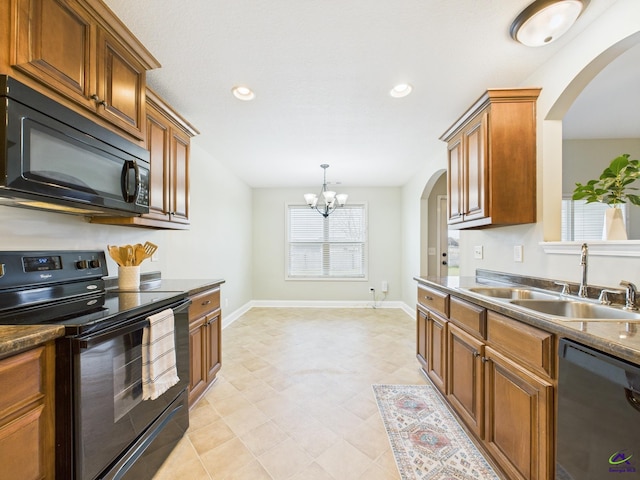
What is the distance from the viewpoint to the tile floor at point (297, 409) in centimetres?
158

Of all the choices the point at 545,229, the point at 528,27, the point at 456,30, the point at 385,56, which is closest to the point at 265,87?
the point at 385,56

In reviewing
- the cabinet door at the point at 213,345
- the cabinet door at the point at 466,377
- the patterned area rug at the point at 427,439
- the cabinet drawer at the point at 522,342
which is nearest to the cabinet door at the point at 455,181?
the cabinet door at the point at 466,377

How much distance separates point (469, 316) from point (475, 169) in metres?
1.15

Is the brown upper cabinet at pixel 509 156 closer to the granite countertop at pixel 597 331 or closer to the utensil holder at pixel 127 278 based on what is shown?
the granite countertop at pixel 597 331

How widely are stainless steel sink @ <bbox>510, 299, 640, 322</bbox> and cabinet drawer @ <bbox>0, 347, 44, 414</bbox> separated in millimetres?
2104

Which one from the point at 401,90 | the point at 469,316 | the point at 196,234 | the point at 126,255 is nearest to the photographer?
the point at 469,316

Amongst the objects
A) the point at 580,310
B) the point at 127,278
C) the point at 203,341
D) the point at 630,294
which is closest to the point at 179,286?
the point at 127,278

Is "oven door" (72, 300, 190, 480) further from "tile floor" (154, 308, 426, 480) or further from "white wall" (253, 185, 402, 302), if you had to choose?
"white wall" (253, 185, 402, 302)

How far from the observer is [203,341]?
7.22ft

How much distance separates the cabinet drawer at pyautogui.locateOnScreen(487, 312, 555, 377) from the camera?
115 cm

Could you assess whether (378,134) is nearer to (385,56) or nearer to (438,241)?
(385,56)

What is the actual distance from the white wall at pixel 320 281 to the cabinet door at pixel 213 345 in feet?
10.6

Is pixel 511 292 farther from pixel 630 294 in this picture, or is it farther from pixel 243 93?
pixel 243 93

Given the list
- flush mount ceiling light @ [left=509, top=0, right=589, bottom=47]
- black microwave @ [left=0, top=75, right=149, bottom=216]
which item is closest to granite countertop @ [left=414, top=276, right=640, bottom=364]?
flush mount ceiling light @ [left=509, top=0, right=589, bottom=47]
